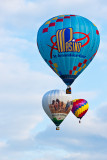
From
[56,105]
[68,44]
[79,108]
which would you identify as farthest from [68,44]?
[79,108]

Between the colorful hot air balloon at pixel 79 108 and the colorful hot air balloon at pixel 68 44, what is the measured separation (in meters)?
21.3

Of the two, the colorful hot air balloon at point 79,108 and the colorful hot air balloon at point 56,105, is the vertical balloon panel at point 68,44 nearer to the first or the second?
the colorful hot air balloon at point 56,105

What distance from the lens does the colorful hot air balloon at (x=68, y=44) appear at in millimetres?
62062

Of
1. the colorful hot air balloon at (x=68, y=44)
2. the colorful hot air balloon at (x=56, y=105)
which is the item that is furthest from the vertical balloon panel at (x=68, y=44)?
the colorful hot air balloon at (x=56, y=105)

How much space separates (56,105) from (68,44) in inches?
462

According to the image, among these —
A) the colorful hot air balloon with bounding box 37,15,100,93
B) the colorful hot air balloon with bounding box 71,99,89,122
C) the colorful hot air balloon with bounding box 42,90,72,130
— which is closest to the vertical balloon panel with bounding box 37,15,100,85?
the colorful hot air balloon with bounding box 37,15,100,93

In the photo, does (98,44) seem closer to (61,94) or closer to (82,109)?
(61,94)

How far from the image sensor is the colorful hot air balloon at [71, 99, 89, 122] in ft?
278

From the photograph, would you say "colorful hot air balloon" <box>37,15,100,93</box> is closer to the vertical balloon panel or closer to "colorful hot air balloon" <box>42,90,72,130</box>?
the vertical balloon panel

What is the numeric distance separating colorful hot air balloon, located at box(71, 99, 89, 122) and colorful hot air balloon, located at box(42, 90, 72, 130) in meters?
12.6

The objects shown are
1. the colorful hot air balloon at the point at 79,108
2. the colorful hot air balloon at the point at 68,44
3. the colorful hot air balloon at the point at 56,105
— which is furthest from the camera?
the colorful hot air balloon at the point at 79,108

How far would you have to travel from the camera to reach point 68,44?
6188cm

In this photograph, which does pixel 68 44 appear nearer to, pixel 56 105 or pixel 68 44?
pixel 68 44

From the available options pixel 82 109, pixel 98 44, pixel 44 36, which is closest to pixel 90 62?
pixel 98 44
